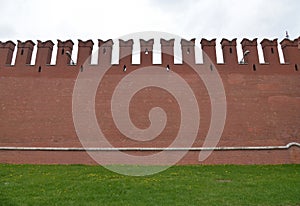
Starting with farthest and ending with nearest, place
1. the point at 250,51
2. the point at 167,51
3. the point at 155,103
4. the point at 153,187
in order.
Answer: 1. the point at 250,51
2. the point at 167,51
3. the point at 155,103
4. the point at 153,187

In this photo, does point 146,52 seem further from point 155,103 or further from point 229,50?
point 229,50

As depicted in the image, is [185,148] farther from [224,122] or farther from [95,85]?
[95,85]

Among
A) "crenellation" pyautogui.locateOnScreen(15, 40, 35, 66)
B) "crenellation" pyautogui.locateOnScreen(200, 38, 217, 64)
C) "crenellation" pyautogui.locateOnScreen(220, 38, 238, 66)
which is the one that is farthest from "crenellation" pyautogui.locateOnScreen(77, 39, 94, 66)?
"crenellation" pyautogui.locateOnScreen(220, 38, 238, 66)

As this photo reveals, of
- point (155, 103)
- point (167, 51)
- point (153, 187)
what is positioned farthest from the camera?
point (167, 51)

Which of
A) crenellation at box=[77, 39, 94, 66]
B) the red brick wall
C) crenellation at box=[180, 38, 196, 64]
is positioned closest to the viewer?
the red brick wall

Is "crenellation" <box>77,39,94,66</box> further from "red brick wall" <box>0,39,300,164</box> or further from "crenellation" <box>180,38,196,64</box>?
"crenellation" <box>180,38,196,64</box>

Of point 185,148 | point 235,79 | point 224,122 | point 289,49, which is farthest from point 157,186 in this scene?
point 289,49

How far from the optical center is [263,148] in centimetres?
1187

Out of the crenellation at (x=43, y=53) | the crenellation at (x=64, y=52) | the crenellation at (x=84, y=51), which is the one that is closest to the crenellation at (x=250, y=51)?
the crenellation at (x=84, y=51)

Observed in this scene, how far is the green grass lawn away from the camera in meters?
6.48

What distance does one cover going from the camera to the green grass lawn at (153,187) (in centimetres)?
648

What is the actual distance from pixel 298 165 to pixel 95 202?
785 centimetres

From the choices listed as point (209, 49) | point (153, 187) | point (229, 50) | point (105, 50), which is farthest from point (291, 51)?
point (153, 187)

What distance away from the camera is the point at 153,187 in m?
7.52
